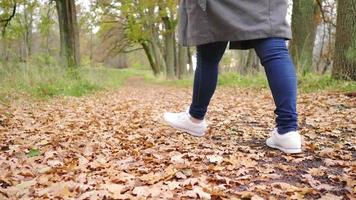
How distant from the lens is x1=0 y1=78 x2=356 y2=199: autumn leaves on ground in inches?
71.6

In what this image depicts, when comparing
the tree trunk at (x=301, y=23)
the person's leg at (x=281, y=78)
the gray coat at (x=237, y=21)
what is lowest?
the person's leg at (x=281, y=78)

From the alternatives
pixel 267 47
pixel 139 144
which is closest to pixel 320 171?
pixel 267 47

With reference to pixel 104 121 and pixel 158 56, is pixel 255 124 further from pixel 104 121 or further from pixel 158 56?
pixel 158 56

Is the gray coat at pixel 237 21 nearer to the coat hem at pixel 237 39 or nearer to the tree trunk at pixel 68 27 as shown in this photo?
the coat hem at pixel 237 39

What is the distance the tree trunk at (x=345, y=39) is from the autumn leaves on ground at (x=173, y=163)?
2.74 m

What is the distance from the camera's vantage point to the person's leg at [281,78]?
2412 millimetres

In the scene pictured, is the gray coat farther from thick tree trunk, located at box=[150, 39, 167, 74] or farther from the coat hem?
thick tree trunk, located at box=[150, 39, 167, 74]

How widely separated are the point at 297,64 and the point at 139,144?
6.51 m

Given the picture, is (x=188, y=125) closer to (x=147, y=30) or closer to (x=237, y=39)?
(x=237, y=39)

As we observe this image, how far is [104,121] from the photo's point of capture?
14.9ft

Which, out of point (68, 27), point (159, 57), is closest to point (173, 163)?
point (68, 27)

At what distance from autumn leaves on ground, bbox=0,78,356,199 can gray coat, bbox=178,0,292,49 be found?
72 cm

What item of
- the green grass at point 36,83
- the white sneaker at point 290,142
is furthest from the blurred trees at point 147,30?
the white sneaker at point 290,142

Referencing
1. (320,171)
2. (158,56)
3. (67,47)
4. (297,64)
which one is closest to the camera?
(320,171)
